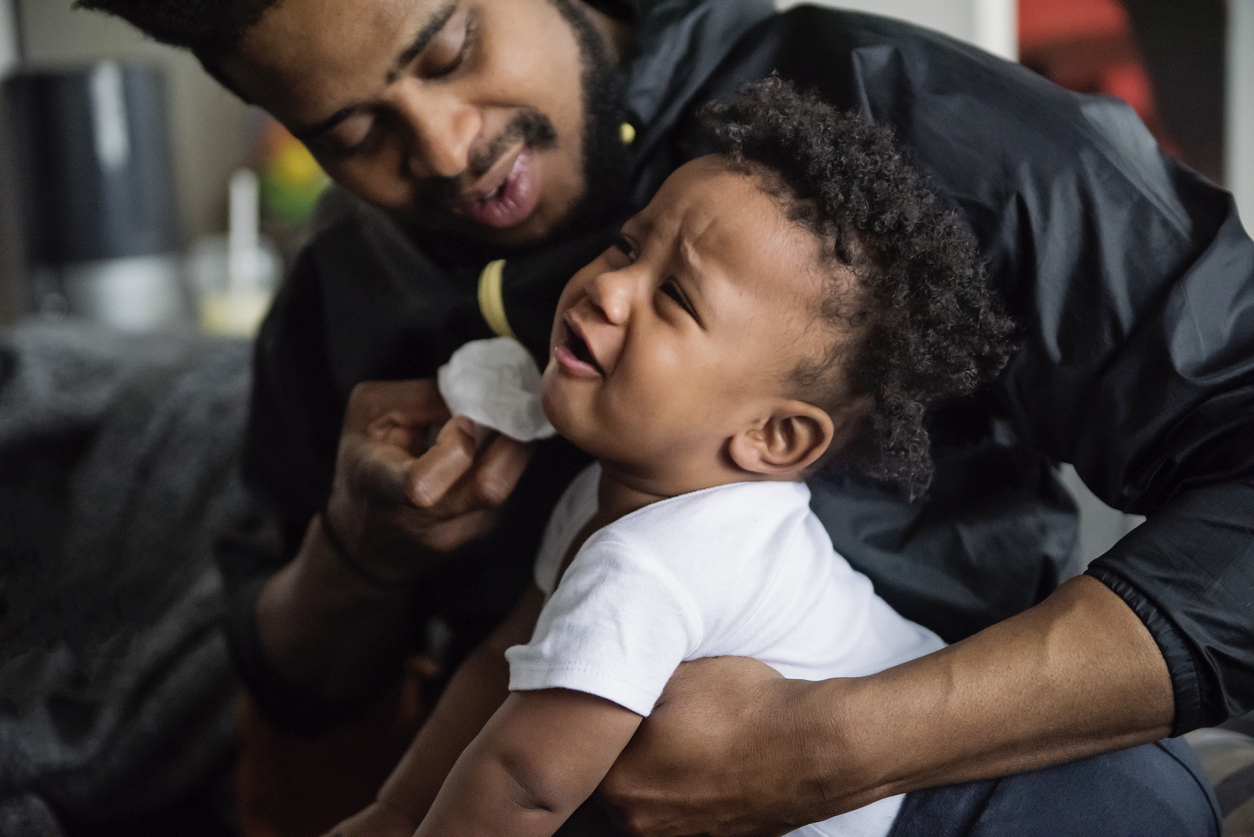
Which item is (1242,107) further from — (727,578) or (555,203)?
(727,578)

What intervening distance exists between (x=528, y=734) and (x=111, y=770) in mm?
875

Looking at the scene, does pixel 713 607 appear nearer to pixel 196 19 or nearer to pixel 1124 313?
pixel 1124 313

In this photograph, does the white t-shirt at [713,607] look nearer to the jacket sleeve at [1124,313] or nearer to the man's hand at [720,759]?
the man's hand at [720,759]

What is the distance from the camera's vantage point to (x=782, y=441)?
0.72 metres

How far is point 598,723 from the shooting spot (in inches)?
24.8

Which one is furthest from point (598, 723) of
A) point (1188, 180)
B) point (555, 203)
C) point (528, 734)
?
point (1188, 180)

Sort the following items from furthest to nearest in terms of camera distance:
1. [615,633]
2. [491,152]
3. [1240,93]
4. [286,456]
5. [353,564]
Answer: [1240,93] < [286,456] < [353,564] < [491,152] < [615,633]

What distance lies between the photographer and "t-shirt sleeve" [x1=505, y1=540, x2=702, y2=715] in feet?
2.03

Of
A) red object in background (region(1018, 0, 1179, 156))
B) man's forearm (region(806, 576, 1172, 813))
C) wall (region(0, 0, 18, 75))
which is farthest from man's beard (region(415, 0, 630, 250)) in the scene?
wall (region(0, 0, 18, 75))

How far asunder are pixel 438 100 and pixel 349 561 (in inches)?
16.7

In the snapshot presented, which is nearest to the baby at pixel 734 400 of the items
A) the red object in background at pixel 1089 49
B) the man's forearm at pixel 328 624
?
the man's forearm at pixel 328 624

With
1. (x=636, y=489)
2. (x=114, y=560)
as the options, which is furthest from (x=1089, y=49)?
(x=114, y=560)

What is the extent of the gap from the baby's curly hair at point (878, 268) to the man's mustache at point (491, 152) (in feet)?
0.69

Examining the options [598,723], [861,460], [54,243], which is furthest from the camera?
[54,243]
